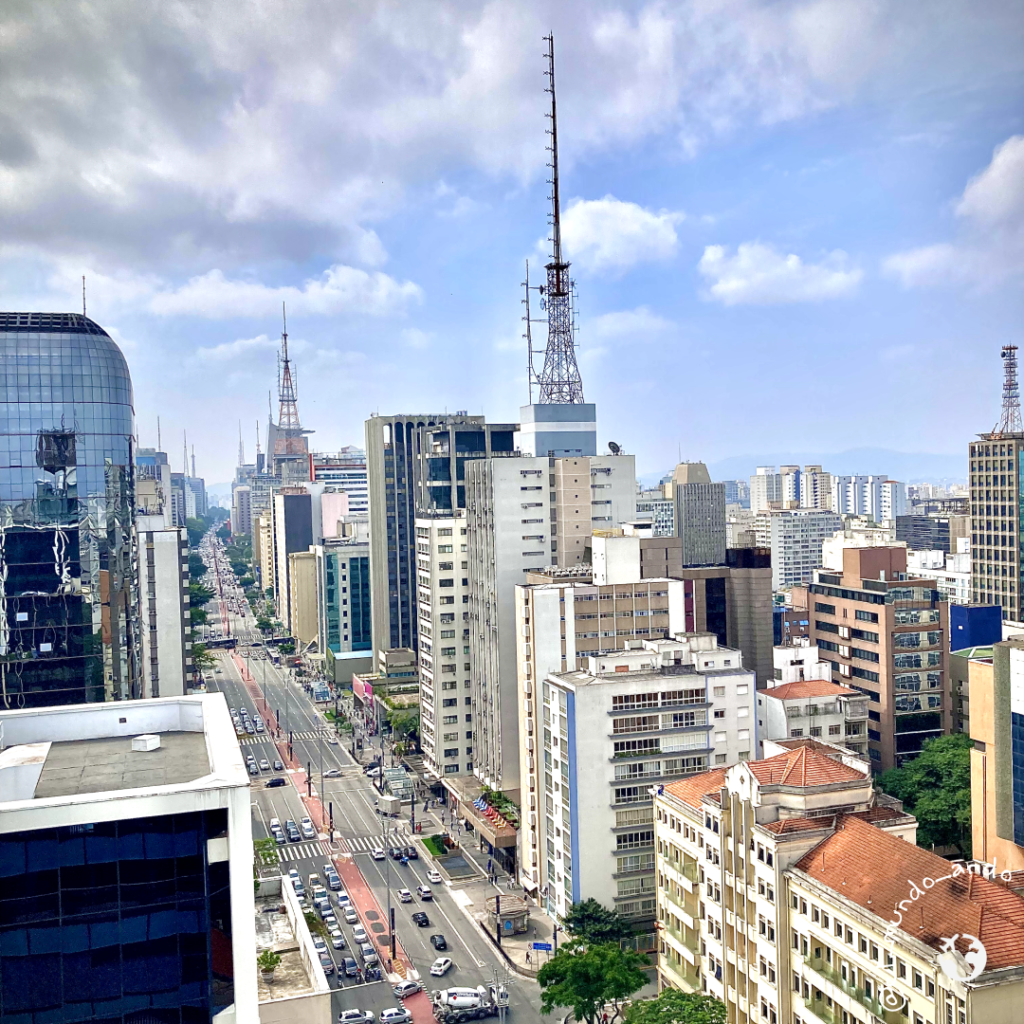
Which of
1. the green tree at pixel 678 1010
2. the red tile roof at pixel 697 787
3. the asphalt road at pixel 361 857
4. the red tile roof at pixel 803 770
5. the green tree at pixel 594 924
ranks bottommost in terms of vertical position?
the asphalt road at pixel 361 857

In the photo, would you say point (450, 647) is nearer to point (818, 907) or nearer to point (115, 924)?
point (818, 907)

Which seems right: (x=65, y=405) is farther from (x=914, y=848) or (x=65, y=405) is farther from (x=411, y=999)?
(x=914, y=848)

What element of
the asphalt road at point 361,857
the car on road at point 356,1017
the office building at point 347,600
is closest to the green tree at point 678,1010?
the asphalt road at point 361,857

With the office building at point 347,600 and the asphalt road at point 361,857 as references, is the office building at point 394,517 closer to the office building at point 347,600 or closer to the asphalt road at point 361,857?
the office building at point 347,600

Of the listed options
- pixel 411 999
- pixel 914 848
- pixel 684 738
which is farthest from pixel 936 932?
pixel 411 999

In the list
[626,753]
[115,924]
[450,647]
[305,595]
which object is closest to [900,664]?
[626,753]

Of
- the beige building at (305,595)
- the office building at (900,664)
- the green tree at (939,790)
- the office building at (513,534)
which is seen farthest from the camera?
the beige building at (305,595)

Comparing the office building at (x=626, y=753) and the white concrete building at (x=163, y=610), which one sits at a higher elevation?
the white concrete building at (x=163, y=610)
